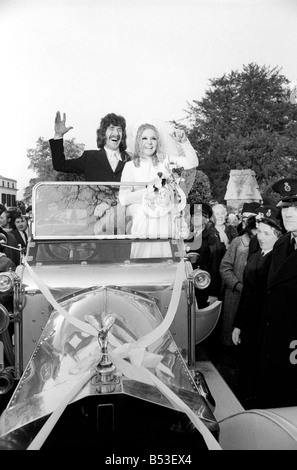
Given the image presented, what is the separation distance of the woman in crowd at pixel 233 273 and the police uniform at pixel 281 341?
69.2 inches

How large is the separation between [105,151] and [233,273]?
6.16ft

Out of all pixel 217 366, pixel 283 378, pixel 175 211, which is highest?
pixel 175 211

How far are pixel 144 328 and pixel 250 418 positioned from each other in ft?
2.71

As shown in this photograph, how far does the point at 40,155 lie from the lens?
26.9 ft

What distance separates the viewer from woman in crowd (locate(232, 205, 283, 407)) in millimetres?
3943

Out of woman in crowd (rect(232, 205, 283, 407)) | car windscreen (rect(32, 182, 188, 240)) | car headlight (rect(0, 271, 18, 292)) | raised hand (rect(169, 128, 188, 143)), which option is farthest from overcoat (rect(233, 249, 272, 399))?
car headlight (rect(0, 271, 18, 292))

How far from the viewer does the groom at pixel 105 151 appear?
4.35 metres

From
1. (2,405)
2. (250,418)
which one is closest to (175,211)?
(2,405)

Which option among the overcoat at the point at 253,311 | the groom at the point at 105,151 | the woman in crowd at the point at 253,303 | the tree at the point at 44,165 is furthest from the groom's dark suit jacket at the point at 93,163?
the overcoat at the point at 253,311

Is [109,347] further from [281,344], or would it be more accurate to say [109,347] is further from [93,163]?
[93,163]

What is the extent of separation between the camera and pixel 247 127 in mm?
26312

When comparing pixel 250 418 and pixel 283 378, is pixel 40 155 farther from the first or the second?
pixel 250 418

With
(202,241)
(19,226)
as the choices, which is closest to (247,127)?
(19,226)

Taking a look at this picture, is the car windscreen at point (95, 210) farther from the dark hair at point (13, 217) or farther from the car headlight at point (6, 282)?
the dark hair at point (13, 217)
